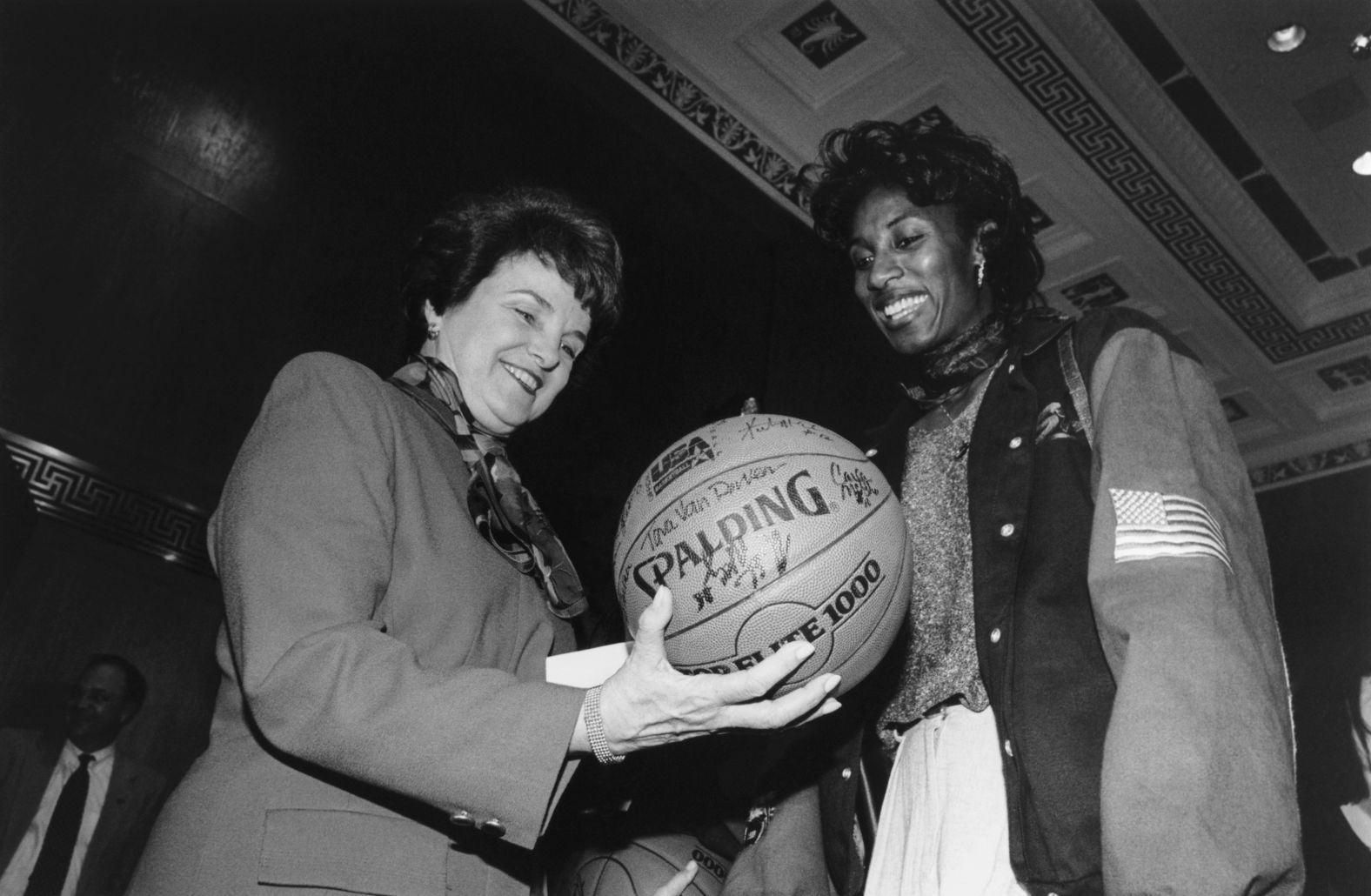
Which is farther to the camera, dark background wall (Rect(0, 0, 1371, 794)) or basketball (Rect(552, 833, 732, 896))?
dark background wall (Rect(0, 0, 1371, 794))

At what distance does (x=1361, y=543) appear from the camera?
632cm

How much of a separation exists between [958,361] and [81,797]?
300cm

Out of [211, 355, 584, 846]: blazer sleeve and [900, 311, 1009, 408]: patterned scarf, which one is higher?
[900, 311, 1009, 408]: patterned scarf

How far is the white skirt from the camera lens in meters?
1.45

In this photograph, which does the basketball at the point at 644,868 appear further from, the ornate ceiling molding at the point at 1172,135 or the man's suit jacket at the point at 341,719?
the ornate ceiling molding at the point at 1172,135

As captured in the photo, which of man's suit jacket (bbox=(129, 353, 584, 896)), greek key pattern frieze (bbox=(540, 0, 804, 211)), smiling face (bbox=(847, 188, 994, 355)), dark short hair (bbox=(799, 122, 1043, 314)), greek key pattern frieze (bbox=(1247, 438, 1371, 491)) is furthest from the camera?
greek key pattern frieze (bbox=(1247, 438, 1371, 491))

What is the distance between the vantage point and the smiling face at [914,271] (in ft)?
7.13

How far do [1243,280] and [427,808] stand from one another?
552cm

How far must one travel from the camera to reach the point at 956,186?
2324 millimetres

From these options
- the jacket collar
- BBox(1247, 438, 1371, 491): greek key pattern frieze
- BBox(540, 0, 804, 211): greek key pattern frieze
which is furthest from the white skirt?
BBox(1247, 438, 1371, 491): greek key pattern frieze

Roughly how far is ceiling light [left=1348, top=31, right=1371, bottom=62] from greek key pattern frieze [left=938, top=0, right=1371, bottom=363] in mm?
913

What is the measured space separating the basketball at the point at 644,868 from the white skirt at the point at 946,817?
1.68 feet

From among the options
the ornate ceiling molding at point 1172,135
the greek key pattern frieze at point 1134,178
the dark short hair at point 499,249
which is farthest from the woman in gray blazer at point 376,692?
the ornate ceiling molding at point 1172,135
